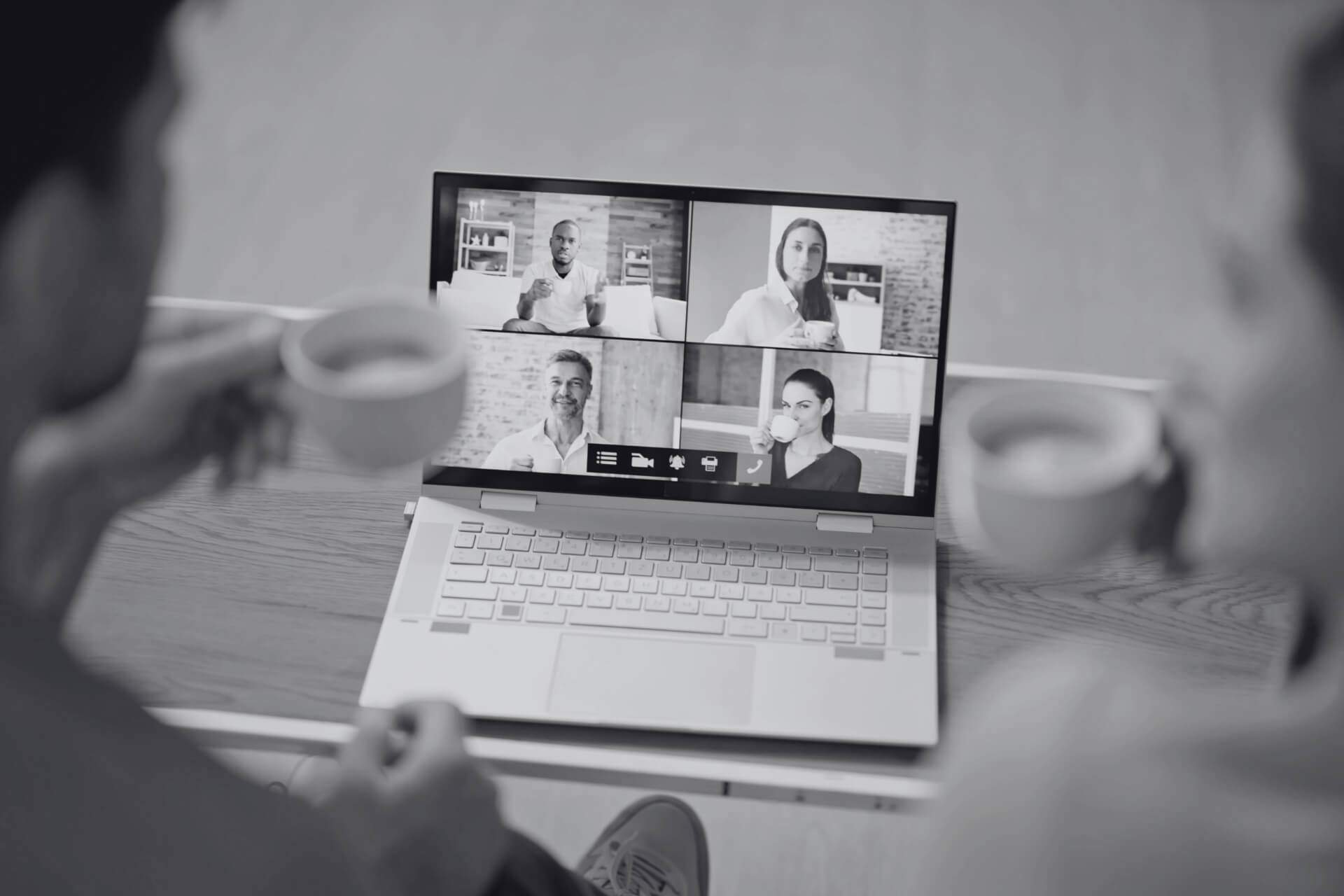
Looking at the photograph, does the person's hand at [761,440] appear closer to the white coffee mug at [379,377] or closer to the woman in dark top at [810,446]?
the woman in dark top at [810,446]

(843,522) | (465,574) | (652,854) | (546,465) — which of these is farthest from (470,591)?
(652,854)

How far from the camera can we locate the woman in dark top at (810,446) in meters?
1.13

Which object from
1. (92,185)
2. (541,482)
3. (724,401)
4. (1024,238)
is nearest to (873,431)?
(724,401)

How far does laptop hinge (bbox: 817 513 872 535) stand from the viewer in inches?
45.8

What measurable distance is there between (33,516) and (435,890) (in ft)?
1.28

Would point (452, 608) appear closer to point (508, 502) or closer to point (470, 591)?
point (470, 591)

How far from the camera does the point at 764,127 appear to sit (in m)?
2.75

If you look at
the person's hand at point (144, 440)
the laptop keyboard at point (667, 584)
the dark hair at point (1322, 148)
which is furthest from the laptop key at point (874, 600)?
the dark hair at point (1322, 148)

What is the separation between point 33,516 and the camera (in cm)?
57

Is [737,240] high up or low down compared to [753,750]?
up

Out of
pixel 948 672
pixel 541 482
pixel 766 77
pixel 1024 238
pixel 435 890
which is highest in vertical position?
pixel 766 77

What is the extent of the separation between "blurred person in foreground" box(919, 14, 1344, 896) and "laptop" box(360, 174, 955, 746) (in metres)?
0.54

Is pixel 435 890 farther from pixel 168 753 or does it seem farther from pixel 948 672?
pixel 948 672

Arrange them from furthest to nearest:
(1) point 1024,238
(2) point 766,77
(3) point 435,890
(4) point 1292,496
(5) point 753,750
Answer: (2) point 766,77, (1) point 1024,238, (5) point 753,750, (3) point 435,890, (4) point 1292,496
